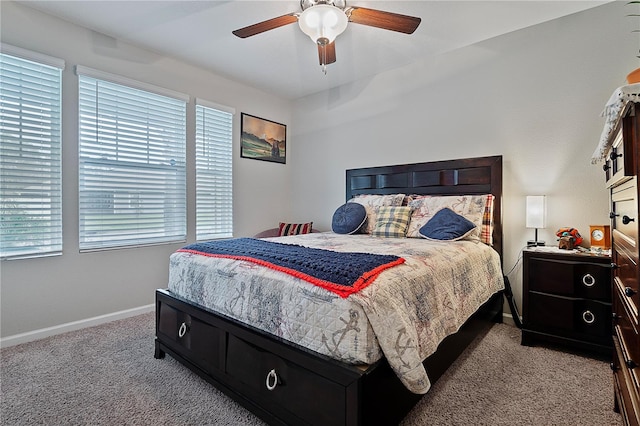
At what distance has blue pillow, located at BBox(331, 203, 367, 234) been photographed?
10.2 feet

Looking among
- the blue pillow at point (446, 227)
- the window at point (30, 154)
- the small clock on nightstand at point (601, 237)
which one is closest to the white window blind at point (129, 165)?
the window at point (30, 154)

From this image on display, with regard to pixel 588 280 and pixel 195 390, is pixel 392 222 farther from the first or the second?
pixel 195 390

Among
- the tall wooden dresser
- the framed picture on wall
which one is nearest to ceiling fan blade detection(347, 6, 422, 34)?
the tall wooden dresser

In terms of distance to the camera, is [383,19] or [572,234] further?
[572,234]

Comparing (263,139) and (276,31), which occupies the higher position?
(276,31)

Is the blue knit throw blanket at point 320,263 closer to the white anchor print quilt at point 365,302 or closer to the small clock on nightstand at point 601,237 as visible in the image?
the white anchor print quilt at point 365,302

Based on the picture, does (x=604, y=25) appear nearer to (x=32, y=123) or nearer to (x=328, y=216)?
A: (x=328, y=216)

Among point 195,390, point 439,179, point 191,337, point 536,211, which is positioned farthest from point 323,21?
point 195,390

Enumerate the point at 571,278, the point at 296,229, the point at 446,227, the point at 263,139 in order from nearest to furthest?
the point at 571,278 → the point at 446,227 → the point at 296,229 → the point at 263,139

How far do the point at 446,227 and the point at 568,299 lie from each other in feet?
3.18

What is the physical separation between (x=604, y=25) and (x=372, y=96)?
2.13m

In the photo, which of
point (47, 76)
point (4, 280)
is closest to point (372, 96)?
point (47, 76)

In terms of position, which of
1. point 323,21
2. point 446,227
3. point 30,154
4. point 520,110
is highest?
point 323,21

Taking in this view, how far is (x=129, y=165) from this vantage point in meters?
3.01
